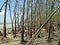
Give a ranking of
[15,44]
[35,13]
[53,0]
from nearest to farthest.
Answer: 1. [15,44]
2. [53,0]
3. [35,13]

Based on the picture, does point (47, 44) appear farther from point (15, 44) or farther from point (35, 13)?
point (35, 13)

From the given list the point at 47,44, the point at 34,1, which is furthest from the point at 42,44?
the point at 34,1

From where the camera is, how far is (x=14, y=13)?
33219mm

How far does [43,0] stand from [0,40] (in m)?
13.2

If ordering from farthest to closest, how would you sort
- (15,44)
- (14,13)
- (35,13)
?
(35,13), (14,13), (15,44)

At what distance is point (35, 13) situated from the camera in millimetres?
35656

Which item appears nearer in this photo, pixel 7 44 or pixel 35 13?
pixel 7 44

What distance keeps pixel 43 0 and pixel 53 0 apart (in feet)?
27.8

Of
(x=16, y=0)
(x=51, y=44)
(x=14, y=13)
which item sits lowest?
(x=51, y=44)

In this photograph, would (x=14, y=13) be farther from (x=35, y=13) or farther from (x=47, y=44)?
(x=47, y=44)

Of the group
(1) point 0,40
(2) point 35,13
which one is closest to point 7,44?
(1) point 0,40

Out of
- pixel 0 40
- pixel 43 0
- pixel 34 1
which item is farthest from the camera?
pixel 43 0

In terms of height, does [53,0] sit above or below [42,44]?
above

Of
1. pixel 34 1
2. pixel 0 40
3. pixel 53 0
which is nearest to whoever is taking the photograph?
pixel 0 40
